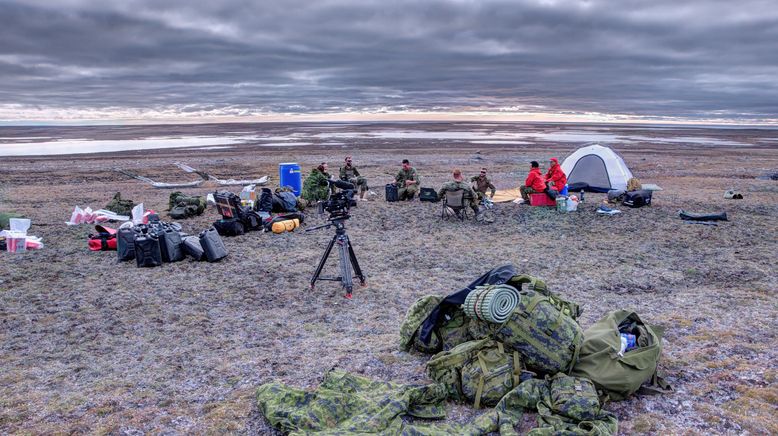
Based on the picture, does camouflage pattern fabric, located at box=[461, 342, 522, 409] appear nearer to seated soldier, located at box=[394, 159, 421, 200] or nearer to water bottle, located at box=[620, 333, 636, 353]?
water bottle, located at box=[620, 333, 636, 353]

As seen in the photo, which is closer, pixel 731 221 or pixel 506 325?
pixel 506 325

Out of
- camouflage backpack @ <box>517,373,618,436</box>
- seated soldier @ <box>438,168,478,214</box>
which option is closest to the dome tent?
seated soldier @ <box>438,168,478,214</box>

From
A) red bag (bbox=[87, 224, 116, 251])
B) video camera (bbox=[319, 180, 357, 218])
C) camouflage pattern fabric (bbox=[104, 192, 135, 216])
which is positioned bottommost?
red bag (bbox=[87, 224, 116, 251])

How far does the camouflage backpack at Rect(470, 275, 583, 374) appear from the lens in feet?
17.5

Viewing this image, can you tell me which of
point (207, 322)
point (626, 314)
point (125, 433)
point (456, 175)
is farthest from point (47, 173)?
point (626, 314)

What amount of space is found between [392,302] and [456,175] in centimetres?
686

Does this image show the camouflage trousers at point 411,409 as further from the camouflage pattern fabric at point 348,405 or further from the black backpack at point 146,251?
the black backpack at point 146,251

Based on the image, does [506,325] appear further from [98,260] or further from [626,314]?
[98,260]

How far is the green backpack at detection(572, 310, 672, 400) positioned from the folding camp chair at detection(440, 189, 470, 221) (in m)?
9.13

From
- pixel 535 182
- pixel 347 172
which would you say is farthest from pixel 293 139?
pixel 535 182

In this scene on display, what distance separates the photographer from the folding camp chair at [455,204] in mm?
14781

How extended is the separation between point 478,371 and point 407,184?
1282 centimetres

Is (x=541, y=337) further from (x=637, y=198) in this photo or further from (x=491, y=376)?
(x=637, y=198)

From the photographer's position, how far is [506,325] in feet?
17.7
